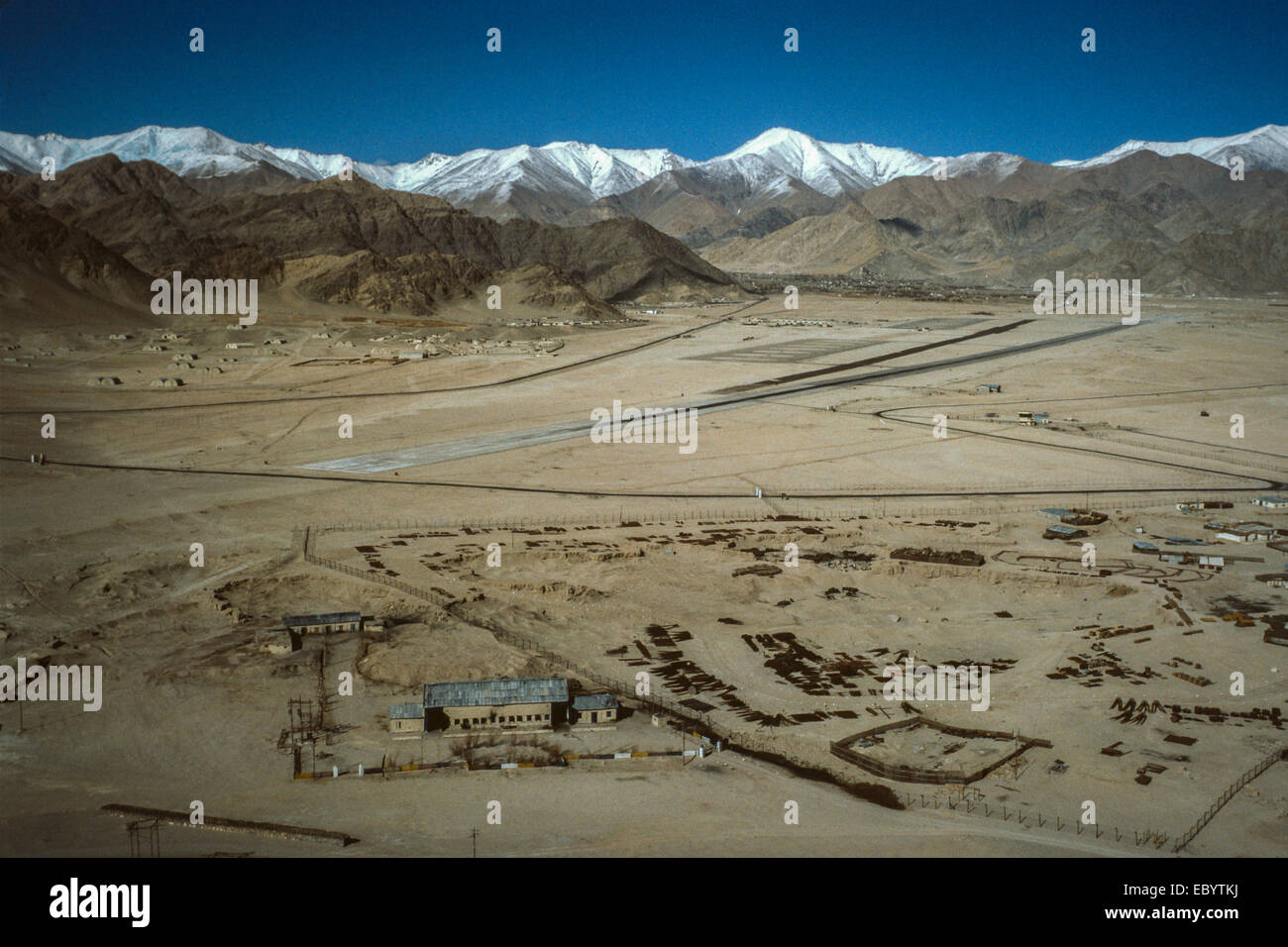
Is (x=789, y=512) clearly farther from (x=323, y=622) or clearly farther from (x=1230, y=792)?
(x=1230, y=792)

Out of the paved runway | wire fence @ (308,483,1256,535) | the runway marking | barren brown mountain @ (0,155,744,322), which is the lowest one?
wire fence @ (308,483,1256,535)

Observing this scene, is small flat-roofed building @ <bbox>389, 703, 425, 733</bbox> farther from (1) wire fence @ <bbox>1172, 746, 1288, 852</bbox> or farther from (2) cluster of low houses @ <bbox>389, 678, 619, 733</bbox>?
(1) wire fence @ <bbox>1172, 746, 1288, 852</bbox>

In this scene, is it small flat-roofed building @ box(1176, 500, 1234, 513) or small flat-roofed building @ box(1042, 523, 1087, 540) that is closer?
small flat-roofed building @ box(1042, 523, 1087, 540)

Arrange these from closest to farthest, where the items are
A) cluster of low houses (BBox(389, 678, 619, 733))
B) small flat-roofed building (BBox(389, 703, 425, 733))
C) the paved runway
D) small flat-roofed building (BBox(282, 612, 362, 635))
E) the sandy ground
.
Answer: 1. the sandy ground
2. small flat-roofed building (BBox(389, 703, 425, 733))
3. cluster of low houses (BBox(389, 678, 619, 733))
4. small flat-roofed building (BBox(282, 612, 362, 635))
5. the paved runway

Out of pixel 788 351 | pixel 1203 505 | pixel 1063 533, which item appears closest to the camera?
pixel 1063 533

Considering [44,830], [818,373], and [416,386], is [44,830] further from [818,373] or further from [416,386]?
[818,373]

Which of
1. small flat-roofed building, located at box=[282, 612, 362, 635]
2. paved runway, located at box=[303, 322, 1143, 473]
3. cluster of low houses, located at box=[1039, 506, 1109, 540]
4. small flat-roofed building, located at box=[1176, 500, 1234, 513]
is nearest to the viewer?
small flat-roofed building, located at box=[282, 612, 362, 635]

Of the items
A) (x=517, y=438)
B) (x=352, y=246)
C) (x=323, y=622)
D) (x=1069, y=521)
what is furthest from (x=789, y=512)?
(x=352, y=246)

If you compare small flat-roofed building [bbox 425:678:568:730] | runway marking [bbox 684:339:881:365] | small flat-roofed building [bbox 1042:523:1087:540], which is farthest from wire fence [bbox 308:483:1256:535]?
runway marking [bbox 684:339:881:365]

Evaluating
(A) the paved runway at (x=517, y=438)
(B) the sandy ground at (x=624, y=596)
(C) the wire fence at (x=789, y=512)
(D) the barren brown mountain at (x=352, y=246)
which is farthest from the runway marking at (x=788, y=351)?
(C) the wire fence at (x=789, y=512)
